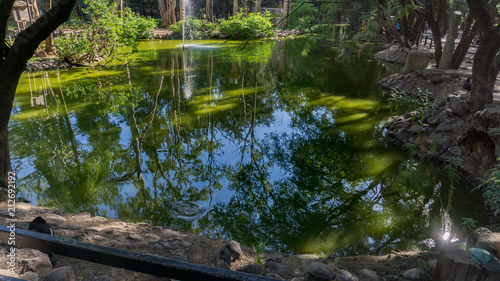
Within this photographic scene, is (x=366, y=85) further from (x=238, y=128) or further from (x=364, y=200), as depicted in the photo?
(x=364, y=200)

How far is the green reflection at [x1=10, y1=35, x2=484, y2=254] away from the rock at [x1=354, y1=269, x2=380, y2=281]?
35.4 inches

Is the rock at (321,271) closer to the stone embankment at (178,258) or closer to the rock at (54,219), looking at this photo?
the stone embankment at (178,258)

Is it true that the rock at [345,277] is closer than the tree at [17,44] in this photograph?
Yes

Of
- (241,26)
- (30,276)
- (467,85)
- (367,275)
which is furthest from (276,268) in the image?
(241,26)

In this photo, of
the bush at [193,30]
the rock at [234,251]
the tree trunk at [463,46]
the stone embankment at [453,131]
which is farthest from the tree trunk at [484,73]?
the bush at [193,30]

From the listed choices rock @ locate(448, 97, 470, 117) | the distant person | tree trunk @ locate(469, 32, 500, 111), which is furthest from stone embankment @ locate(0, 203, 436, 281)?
the distant person

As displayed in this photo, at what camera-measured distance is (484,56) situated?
241 inches

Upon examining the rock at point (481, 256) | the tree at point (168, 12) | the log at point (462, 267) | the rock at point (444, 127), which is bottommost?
the rock at point (444, 127)

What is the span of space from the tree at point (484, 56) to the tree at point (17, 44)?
6.34 m

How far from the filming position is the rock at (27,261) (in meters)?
2.36

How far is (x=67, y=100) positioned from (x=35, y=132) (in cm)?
231

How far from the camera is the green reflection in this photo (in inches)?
168

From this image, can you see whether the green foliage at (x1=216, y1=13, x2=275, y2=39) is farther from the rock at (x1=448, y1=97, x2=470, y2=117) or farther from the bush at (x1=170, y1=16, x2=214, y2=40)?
the rock at (x1=448, y1=97, x2=470, y2=117)

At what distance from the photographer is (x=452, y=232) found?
3918 mm
